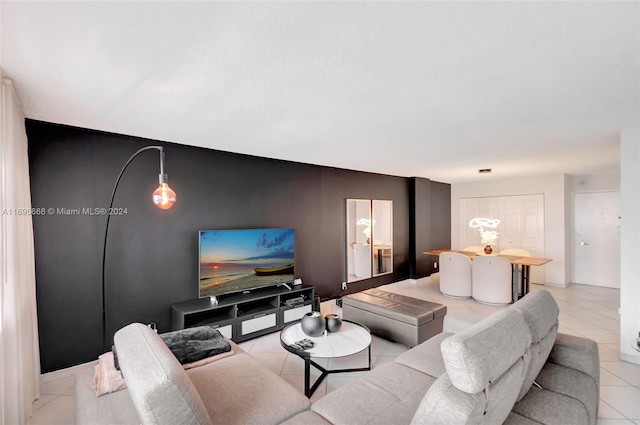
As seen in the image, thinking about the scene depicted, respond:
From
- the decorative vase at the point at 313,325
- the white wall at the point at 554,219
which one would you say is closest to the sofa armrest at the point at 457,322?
the decorative vase at the point at 313,325

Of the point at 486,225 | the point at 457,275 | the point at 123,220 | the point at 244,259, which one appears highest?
the point at 123,220

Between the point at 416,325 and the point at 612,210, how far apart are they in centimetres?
567

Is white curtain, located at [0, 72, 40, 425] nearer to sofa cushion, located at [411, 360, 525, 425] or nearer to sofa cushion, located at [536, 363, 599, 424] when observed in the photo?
sofa cushion, located at [411, 360, 525, 425]

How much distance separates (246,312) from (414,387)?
2288 mm

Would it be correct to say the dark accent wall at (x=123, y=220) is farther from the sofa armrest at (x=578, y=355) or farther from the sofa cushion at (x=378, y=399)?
the sofa armrest at (x=578, y=355)

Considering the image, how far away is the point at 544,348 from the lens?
6.04ft

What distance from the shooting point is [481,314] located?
450 centimetres

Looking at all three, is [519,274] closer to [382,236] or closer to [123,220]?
[382,236]

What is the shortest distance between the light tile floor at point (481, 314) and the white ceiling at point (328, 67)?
7.67 ft

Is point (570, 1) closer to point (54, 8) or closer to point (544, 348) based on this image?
point (544, 348)

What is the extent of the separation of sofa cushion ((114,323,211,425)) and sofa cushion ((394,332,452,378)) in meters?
1.48

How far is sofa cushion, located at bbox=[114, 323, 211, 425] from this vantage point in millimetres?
1231

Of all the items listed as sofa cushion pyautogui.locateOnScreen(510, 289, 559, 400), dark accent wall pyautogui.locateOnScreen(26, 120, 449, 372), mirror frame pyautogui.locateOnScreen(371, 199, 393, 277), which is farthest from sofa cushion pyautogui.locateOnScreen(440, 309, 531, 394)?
mirror frame pyautogui.locateOnScreen(371, 199, 393, 277)

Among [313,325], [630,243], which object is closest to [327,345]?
[313,325]
